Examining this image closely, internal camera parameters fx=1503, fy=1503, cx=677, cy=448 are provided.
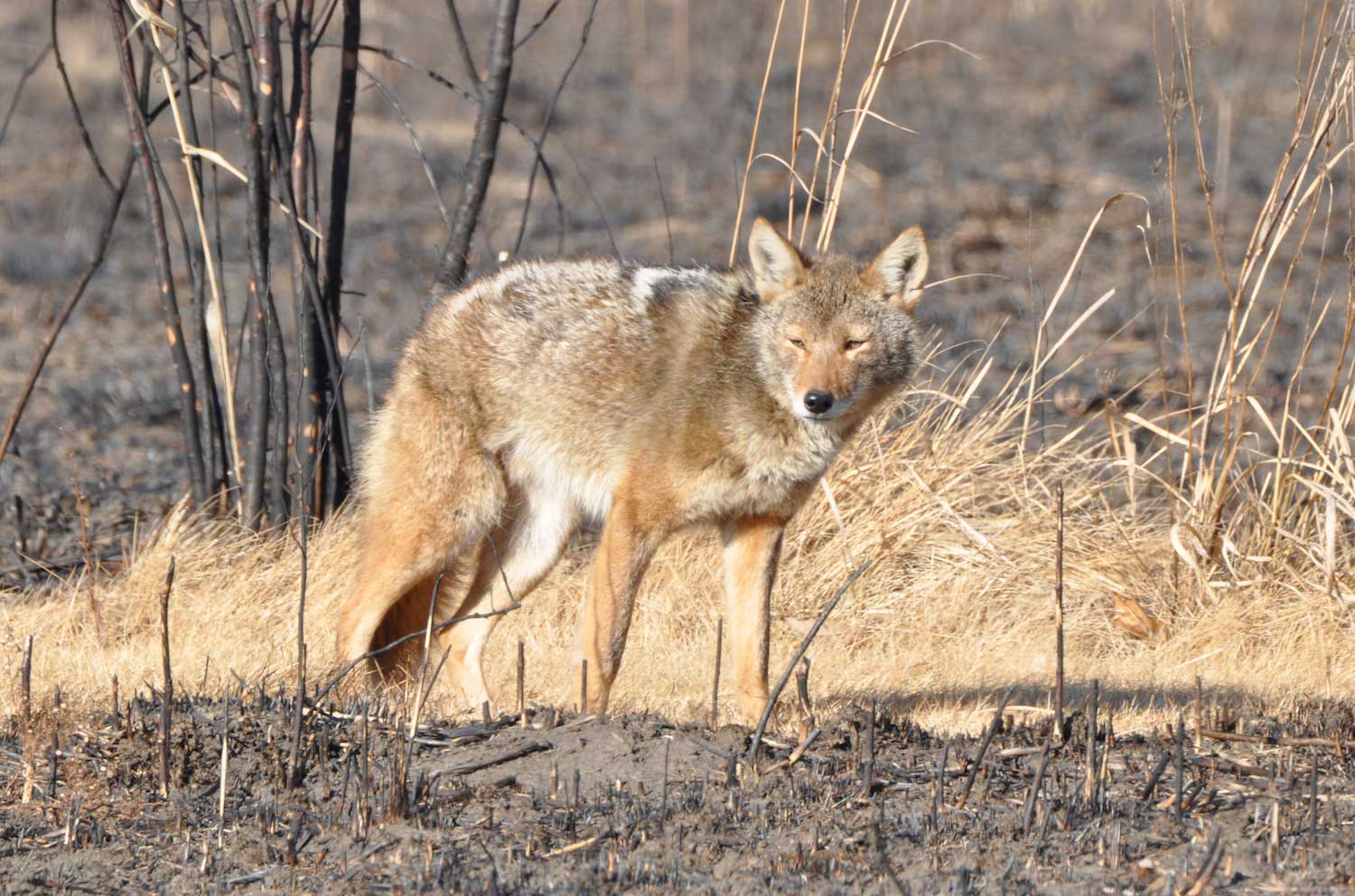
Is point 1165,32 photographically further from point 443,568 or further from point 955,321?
point 443,568

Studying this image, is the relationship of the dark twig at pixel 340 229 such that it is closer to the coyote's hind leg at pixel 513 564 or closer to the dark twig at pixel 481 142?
the dark twig at pixel 481 142

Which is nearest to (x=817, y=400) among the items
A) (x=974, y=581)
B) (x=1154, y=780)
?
(x=1154, y=780)

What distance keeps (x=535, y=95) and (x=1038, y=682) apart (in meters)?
14.1

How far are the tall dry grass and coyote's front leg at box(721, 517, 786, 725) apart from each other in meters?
0.30

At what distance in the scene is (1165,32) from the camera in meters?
19.8

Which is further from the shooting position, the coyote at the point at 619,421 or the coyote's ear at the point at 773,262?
the coyote's ear at the point at 773,262

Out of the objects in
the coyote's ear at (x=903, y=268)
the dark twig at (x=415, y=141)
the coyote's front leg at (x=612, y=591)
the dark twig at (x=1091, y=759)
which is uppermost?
the dark twig at (x=415, y=141)

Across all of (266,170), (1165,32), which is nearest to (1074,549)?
(266,170)

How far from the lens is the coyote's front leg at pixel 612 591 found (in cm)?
523

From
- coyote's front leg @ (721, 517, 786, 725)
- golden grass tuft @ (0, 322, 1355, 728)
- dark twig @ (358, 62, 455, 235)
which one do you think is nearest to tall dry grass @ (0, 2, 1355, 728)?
golden grass tuft @ (0, 322, 1355, 728)

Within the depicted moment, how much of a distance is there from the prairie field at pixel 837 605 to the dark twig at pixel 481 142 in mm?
299

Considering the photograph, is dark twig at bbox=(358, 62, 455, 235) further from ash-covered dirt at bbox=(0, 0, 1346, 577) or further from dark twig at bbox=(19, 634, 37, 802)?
dark twig at bbox=(19, 634, 37, 802)

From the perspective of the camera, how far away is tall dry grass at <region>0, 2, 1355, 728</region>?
6.10 metres

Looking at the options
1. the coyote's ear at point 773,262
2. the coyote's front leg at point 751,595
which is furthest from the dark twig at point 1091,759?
the coyote's ear at point 773,262
